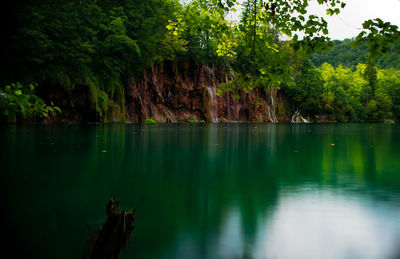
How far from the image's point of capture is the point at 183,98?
46938 millimetres

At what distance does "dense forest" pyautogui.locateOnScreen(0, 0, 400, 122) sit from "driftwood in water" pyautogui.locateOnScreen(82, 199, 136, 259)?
1.46 meters

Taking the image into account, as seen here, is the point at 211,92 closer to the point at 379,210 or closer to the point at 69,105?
the point at 69,105

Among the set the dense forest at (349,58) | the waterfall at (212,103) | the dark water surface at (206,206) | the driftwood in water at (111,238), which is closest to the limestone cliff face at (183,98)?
the waterfall at (212,103)

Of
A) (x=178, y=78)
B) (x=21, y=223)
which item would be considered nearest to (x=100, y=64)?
(x=178, y=78)

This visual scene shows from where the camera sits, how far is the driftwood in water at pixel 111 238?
245 cm

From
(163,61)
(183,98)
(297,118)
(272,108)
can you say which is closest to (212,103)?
(183,98)

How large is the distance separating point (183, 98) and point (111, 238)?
44774 millimetres

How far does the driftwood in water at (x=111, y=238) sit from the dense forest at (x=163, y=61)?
57.4 inches

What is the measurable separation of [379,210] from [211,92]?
45728mm

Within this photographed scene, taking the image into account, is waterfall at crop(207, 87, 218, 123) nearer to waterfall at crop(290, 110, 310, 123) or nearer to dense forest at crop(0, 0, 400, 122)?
dense forest at crop(0, 0, 400, 122)

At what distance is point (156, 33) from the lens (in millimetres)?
35500

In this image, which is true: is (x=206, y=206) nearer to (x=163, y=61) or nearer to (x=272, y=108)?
(x=163, y=61)

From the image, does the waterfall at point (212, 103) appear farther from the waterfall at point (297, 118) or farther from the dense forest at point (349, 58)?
the dense forest at point (349, 58)

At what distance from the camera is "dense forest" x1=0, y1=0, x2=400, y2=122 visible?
13.7ft
